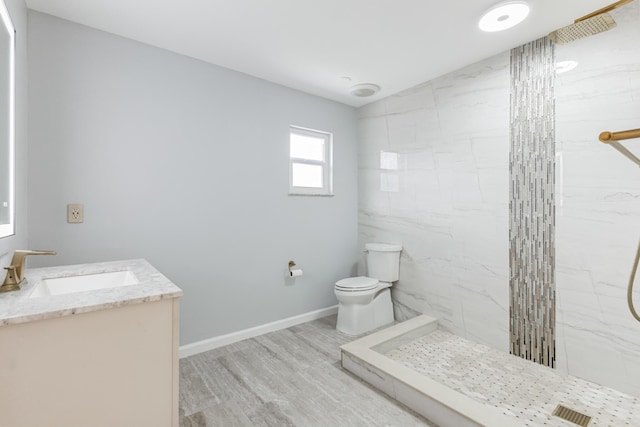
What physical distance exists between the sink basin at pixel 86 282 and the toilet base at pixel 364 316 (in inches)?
73.7

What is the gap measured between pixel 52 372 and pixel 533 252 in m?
2.69

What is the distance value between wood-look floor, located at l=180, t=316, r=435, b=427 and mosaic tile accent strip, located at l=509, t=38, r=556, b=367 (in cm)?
111

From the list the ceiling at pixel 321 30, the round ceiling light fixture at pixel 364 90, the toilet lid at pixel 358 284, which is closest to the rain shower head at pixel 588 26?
the ceiling at pixel 321 30

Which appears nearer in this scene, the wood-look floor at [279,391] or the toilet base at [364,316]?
the wood-look floor at [279,391]

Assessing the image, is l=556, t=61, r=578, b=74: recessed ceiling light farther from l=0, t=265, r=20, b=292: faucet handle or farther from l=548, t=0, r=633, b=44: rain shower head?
l=0, t=265, r=20, b=292: faucet handle

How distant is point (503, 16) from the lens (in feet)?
6.17

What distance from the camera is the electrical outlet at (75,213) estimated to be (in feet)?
6.44

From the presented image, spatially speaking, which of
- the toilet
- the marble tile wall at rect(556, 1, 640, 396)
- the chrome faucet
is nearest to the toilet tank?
the toilet

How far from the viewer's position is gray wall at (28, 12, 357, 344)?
1.93 m

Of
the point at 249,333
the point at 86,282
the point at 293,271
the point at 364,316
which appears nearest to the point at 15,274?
the point at 86,282

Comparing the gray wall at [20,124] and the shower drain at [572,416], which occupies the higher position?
the gray wall at [20,124]

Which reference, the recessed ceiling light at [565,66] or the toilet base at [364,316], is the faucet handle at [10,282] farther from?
the recessed ceiling light at [565,66]

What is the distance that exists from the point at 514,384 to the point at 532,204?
3.96 ft

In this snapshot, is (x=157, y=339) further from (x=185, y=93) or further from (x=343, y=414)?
(x=185, y=93)
